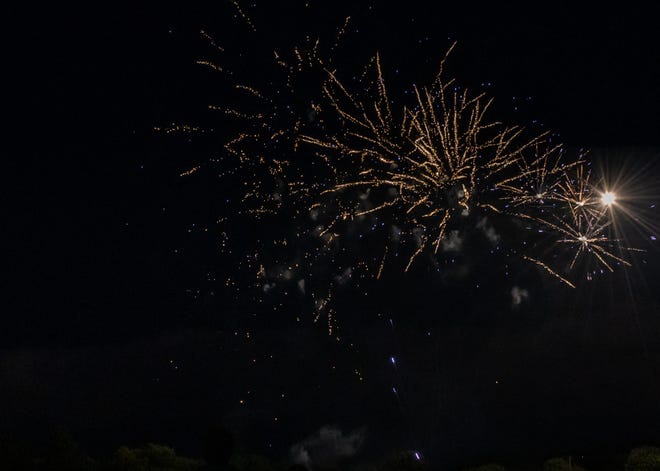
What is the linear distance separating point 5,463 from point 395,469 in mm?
28622

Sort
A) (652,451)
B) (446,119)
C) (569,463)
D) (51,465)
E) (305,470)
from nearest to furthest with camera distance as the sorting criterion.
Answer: (305,470)
(446,119)
(51,465)
(652,451)
(569,463)

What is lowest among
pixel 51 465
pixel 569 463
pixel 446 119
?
pixel 51 465

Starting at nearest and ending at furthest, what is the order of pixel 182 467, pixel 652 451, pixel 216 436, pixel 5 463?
pixel 216 436 < pixel 5 463 < pixel 182 467 < pixel 652 451

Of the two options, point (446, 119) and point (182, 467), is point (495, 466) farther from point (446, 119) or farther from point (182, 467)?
point (446, 119)

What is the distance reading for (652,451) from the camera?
44625 millimetres

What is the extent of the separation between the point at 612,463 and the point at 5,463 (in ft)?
133

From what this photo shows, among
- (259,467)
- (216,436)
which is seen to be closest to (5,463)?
(259,467)

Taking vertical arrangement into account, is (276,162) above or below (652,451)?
above

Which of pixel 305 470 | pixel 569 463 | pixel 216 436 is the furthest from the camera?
pixel 569 463

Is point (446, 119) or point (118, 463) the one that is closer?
point (446, 119)

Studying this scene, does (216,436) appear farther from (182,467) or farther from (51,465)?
(182,467)

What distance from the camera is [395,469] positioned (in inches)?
2021

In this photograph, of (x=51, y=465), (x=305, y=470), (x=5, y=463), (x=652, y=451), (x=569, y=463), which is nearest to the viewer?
(x=305, y=470)

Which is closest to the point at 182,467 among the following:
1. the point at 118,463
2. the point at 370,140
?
the point at 118,463
